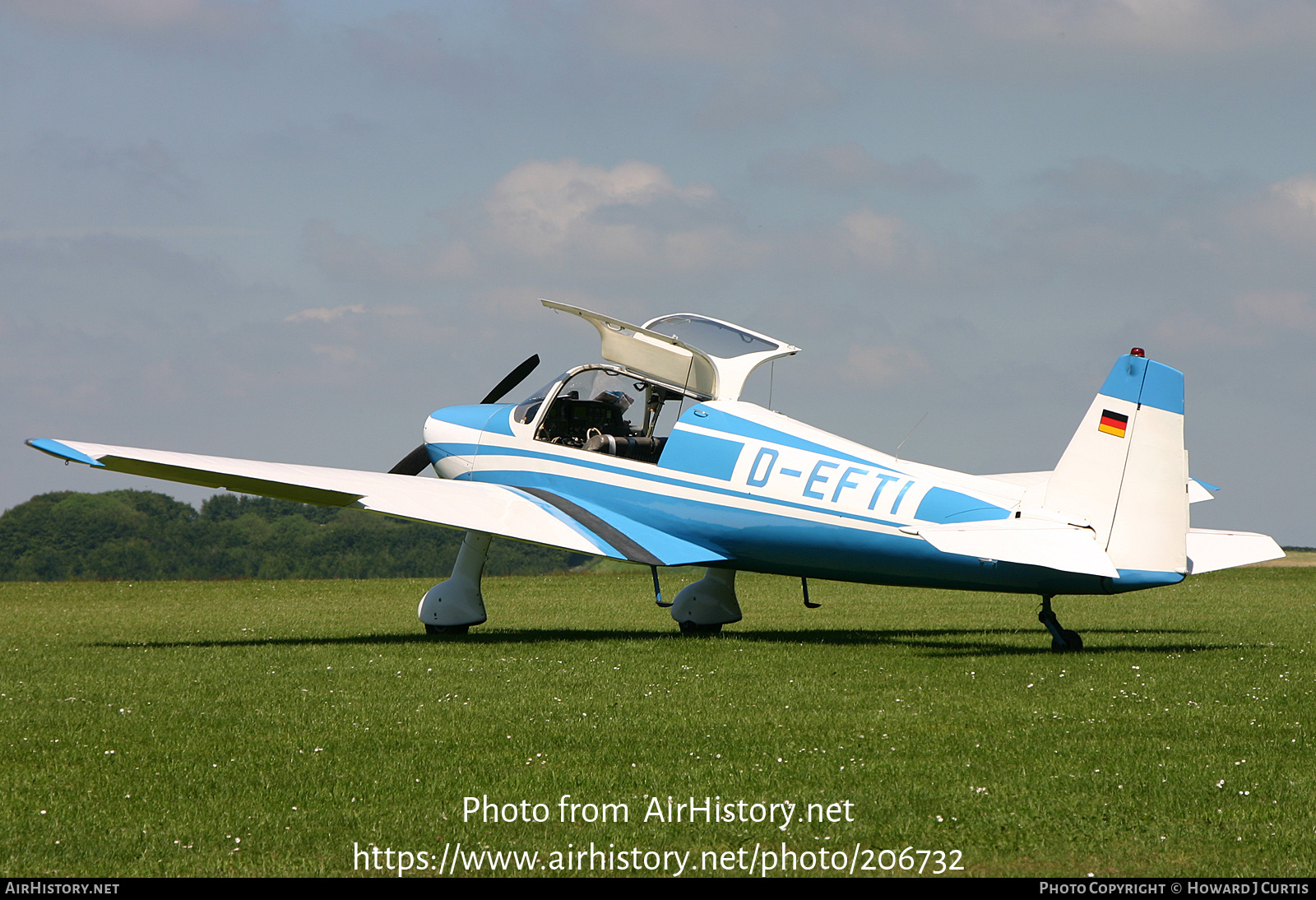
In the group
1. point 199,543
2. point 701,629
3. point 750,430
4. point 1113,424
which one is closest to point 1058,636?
point 1113,424

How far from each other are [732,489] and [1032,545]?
11.1ft

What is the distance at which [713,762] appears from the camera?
6734 millimetres

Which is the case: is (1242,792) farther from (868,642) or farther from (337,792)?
(868,642)

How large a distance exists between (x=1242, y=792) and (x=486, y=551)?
9.91 metres

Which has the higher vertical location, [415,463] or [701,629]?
[415,463]

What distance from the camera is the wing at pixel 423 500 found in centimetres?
1245

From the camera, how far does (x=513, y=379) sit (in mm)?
17734

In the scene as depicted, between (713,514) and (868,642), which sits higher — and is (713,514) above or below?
above

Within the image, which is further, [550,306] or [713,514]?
[550,306]

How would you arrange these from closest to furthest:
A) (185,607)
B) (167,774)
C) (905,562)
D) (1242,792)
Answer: (1242,792)
(167,774)
(905,562)
(185,607)

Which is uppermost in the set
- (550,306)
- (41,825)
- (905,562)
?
(550,306)

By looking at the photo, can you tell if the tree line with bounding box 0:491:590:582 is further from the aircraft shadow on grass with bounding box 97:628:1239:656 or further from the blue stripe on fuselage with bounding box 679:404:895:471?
the blue stripe on fuselage with bounding box 679:404:895:471

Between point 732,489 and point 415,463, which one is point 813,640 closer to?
point 732,489

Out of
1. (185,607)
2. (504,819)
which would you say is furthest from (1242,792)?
(185,607)
